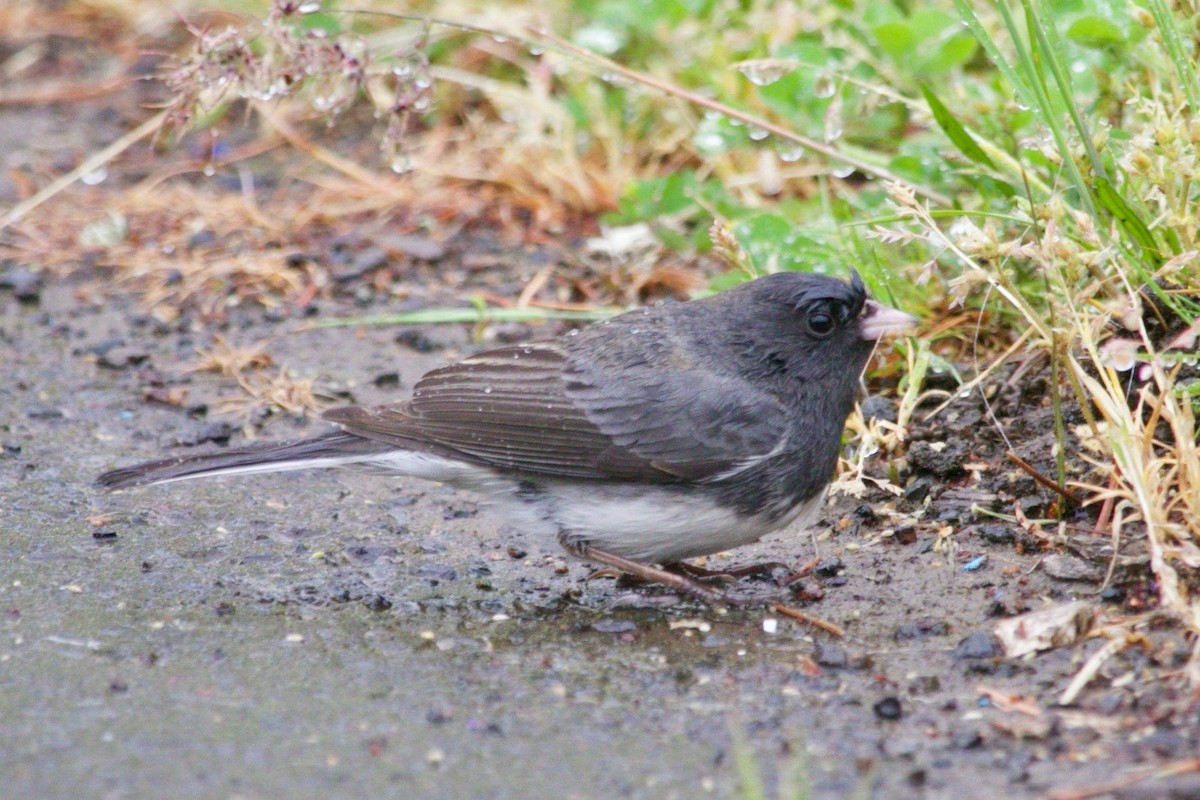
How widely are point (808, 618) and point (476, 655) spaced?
32.8 inches

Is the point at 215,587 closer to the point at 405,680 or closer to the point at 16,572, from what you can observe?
the point at 16,572

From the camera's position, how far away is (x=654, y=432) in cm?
364

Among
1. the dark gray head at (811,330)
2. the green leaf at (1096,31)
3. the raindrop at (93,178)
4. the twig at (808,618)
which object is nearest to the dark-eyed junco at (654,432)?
the dark gray head at (811,330)

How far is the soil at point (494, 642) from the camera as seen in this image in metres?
2.65

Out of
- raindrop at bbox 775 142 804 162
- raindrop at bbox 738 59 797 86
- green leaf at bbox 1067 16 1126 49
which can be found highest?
green leaf at bbox 1067 16 1126 49

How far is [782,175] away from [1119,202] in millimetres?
2192

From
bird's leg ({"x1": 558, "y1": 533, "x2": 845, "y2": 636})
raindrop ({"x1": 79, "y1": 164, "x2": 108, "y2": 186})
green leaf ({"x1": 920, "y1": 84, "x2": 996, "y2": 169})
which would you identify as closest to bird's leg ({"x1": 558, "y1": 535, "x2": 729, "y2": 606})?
bird's leg ({"x1": 558, "y1": 533, "x2": 845, "y2": 636})

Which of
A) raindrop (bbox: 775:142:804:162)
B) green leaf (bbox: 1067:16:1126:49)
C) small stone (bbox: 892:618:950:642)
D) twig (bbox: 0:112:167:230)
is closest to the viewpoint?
small stone (bbox: 892:618:950:642)

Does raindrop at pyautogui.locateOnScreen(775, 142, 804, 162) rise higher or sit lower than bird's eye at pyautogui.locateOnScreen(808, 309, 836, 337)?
higher

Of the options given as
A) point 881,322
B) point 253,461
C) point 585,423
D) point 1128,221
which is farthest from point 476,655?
point 1128,221

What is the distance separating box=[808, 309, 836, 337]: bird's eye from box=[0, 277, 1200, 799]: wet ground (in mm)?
554

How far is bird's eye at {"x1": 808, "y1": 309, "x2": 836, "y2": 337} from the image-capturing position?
3.71 m

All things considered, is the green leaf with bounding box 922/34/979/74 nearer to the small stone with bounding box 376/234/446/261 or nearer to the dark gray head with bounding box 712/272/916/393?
the dark gray head with bounding box 712/272/916/393

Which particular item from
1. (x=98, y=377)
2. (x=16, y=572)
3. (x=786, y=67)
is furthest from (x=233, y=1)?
(x=16, y=572)
